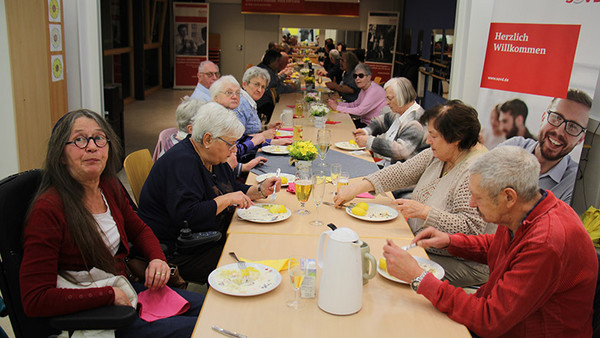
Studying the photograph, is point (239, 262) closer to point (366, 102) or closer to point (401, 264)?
point (401, 264)

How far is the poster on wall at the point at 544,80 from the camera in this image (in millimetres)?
3594

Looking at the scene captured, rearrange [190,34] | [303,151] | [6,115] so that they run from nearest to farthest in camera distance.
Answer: [303,151] < [6,115] < [190,34]

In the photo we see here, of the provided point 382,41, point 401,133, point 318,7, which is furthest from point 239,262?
point 318,7

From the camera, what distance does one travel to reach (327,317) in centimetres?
167

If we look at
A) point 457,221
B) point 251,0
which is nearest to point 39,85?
point 457,221

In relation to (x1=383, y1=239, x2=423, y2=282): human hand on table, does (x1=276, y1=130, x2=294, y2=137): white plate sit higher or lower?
lower

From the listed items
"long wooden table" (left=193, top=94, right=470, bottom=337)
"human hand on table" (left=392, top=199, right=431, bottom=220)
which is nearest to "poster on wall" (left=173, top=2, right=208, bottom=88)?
"human hand on table" (left=392, top=199, right=431, bottom=220)

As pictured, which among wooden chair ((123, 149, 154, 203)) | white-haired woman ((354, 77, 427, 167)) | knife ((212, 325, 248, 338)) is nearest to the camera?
knife ((212, 325, 248, 338))

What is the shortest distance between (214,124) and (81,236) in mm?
972

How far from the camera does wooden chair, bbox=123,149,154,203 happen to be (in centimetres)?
301

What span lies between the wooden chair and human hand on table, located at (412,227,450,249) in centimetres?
173

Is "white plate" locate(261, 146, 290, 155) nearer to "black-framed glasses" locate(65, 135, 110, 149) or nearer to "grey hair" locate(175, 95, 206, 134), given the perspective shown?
"grey hair" locate(175, 95, 206, 134)

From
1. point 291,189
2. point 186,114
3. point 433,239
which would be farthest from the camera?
point 186,114

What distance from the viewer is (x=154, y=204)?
265 cm
